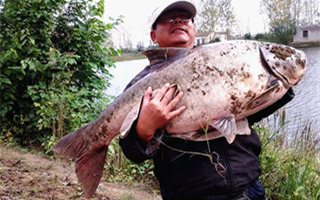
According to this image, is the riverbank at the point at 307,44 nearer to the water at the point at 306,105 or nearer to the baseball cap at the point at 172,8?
the water at the point at 306,105

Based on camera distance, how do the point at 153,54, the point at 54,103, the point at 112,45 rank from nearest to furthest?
1. the point at 153,54
2. the point at 54,103
3. the point at 112,45

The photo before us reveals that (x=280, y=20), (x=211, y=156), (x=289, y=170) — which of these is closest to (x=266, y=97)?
(x=211, y=156)

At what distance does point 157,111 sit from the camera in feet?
4.87

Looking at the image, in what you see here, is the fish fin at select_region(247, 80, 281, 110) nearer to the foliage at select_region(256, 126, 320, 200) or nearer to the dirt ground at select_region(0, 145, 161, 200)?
the foliage at select_region(256, 126, 320, 200)

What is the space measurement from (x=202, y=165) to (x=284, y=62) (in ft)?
2.44

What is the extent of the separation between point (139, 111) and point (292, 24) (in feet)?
127

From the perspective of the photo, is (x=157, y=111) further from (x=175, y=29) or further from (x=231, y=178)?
(x=175, y=29)

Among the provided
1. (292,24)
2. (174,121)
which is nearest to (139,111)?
(174,121)

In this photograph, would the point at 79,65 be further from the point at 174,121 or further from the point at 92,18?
the point at 174,121

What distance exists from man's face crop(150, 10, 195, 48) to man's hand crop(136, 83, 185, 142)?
417 millimetres

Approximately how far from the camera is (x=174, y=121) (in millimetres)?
1564

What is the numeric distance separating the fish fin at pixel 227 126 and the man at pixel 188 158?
134 mm

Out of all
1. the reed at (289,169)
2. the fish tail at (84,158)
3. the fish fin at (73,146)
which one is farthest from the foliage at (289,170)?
the fish fin at (73,146)

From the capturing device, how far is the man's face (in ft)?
6.04
